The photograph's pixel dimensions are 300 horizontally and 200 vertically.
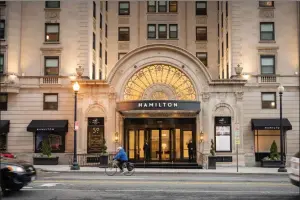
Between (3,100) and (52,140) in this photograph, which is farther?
(3,100)

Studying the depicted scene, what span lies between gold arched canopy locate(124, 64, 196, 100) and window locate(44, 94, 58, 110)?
5672mm

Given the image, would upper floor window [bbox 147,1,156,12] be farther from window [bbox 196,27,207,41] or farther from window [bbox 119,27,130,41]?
window [bbox 196,27,207,41]

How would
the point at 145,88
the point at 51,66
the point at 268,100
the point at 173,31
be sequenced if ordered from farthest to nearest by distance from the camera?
the point at 173,31, the point at 51,66, the point at 268,100, the point at 145,88

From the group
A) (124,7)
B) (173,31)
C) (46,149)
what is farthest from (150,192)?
(124,7)

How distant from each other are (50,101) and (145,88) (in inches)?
303

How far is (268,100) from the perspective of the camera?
1336 inches

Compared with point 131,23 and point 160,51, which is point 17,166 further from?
point 131,23

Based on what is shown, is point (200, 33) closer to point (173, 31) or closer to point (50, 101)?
point (173, 31)

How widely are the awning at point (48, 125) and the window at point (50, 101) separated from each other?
1.20 meters

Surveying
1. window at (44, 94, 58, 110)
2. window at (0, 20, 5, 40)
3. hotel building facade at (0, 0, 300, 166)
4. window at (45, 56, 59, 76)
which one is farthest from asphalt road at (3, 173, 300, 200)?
window at (0, 20, 5, 40)

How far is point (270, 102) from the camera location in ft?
111

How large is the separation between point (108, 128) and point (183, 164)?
6.43m

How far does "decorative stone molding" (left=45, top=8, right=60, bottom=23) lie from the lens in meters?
34.9

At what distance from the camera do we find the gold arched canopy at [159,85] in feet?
109
